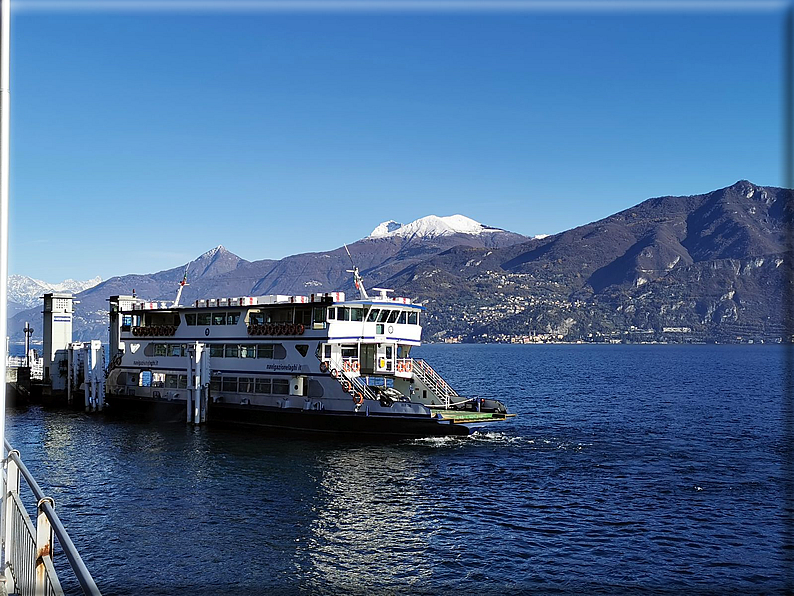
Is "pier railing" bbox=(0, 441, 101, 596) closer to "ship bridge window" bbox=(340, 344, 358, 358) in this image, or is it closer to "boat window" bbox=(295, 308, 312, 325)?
"boat window" bbox=(295, 308, 312, 325)

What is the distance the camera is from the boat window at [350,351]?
170ft

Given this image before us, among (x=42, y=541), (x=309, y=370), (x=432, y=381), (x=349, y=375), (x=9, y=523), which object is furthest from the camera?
(x=432, y=381)

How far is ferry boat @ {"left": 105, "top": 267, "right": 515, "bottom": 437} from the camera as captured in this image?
47844 millimetres

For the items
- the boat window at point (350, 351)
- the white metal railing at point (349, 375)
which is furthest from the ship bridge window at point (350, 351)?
the white metal railing at point (349, 375)

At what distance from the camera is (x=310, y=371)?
50219 millimetres

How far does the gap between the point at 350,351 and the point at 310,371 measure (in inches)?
138

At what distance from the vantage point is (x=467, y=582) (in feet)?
76.3

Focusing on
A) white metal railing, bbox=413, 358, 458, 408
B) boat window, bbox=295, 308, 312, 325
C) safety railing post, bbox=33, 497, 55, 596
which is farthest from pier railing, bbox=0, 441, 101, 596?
white metal railing, bbox=413, 358, 458, 408

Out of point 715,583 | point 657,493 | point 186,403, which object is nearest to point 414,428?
point 657,493

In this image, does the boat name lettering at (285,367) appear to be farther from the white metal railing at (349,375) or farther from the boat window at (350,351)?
the boat window at (350,351)

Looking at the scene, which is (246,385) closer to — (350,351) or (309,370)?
(309,370)

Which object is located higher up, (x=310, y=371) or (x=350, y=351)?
(x=350, y=351)

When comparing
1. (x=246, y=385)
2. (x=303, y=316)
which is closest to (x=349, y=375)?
(x=303, y=316)

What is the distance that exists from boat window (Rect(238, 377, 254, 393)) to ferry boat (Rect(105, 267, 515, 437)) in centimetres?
7
